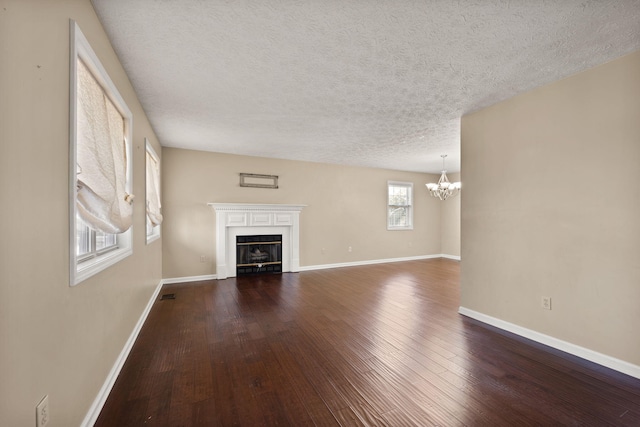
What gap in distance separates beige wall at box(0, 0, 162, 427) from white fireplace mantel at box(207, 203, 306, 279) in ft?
11.3

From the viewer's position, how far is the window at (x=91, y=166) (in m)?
1.34

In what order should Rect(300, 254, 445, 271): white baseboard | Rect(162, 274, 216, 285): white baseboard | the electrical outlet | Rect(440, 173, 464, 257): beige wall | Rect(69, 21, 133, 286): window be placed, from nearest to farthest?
the electrical outlet, Rect(69, 21, 133, 286): window, Rect(162, 274, 216, 285): white baseboard, Rect(300, 254, 445, 271): white baseboard, Rect(440, 173, 464, 257): beige wall

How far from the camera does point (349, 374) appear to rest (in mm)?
2008

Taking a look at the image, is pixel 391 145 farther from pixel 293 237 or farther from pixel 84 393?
pixel 84 393

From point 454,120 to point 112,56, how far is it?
356 centimetres

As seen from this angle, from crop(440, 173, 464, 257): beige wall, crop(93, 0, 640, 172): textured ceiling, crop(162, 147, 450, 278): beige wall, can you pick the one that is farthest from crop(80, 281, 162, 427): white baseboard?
crop(440, 173, 464, 257): beige wall

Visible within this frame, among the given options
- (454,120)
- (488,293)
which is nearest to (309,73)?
(454,120)

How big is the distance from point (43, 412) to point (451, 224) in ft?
26.1

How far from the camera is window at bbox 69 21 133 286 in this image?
1.34m

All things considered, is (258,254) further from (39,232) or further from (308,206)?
(39,232)

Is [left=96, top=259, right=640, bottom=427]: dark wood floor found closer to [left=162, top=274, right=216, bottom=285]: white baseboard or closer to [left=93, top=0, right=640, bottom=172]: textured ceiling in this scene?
[left=162, top=274, right=216, bottom=285]: white baseboard

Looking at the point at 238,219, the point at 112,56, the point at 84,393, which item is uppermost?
the point at 112,56

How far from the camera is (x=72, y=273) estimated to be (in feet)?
4.32

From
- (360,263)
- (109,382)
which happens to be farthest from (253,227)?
(109,382)
